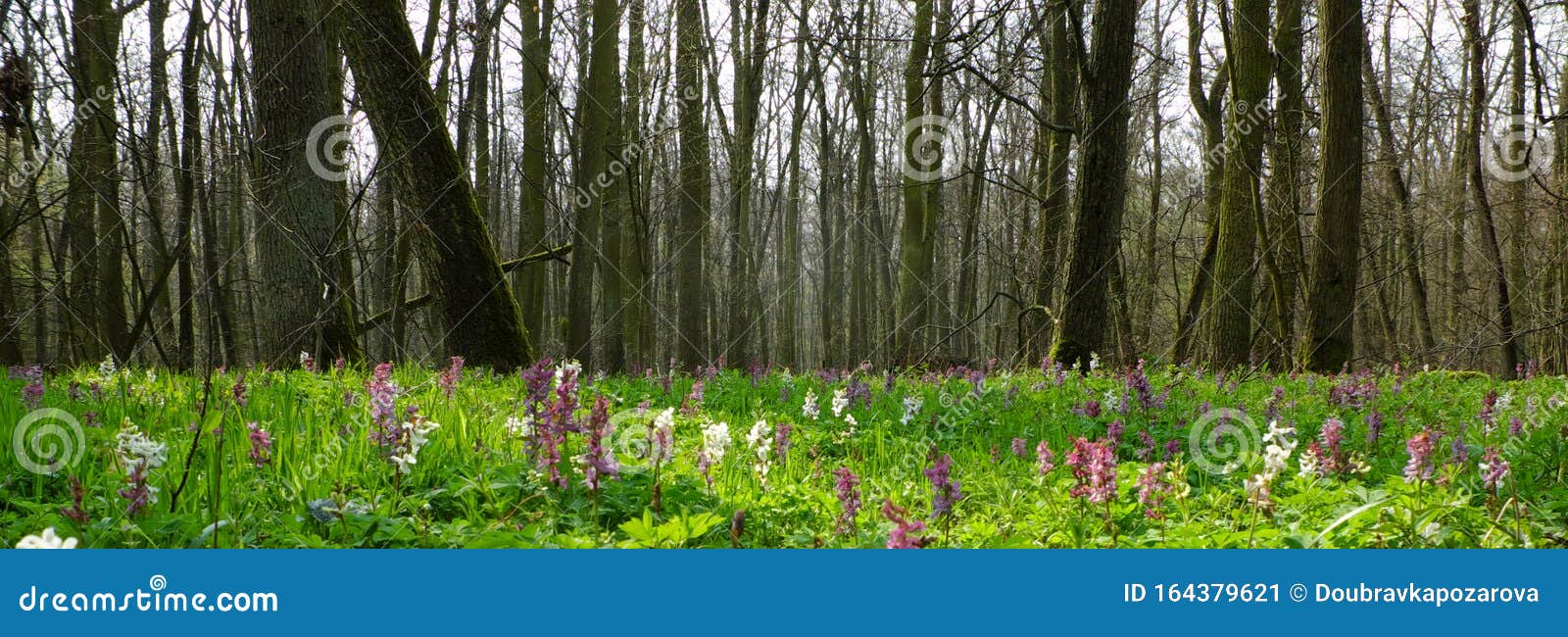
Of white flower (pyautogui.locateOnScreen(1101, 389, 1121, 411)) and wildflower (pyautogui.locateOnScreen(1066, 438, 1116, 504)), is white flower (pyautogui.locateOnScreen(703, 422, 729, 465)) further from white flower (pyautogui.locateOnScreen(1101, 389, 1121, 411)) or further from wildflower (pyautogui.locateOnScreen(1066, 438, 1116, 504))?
white flower (pyautogui.locateOnScreen(1101, 389, 1121, 411))

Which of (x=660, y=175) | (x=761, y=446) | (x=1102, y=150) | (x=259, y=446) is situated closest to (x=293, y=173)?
(x=259, y=446)

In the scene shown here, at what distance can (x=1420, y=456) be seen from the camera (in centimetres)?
222

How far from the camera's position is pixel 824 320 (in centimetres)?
2491

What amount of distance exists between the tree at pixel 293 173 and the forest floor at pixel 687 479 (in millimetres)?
2484

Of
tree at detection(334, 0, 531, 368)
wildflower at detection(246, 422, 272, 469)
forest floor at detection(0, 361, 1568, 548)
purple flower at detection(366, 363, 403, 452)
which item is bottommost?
forest floor at detection(0, 361, 1568, 548)

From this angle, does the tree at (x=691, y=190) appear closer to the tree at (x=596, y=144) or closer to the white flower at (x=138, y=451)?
the tree at (x=596, y=144)

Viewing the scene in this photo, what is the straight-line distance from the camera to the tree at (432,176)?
650 centimetres

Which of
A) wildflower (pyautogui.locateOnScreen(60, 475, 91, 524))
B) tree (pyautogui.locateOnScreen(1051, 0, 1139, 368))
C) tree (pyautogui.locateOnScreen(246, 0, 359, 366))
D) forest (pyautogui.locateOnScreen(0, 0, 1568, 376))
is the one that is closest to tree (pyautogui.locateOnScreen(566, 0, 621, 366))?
forest (pyautogui.locateOnScreen(0, 0, 1568, 376))

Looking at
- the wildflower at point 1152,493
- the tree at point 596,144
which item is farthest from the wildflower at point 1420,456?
the tree at point 596,144

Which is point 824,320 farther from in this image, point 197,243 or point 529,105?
point 197,243

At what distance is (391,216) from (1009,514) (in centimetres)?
1364

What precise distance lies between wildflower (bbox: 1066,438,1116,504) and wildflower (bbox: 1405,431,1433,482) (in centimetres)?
75

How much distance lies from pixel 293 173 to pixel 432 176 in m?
1.06

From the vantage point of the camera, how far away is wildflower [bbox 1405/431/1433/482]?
85.4 inches
